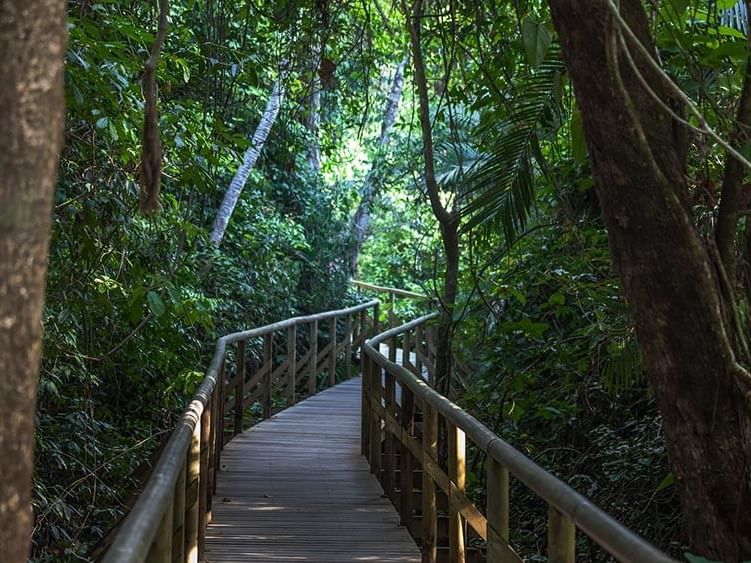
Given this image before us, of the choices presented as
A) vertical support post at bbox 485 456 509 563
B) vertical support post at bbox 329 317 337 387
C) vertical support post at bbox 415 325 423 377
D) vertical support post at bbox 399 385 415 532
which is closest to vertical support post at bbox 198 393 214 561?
vertical support post at bbox 399 385 415 532

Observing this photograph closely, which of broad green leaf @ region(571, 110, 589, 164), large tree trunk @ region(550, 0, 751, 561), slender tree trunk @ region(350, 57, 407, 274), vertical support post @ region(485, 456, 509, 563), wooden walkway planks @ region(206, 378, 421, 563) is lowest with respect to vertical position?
wooden walkway planks @ region(206, 378, 421, 563)

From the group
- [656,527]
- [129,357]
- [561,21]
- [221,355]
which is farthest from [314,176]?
[561,21]

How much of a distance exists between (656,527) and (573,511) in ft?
8.85

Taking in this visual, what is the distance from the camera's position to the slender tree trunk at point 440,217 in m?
5.60

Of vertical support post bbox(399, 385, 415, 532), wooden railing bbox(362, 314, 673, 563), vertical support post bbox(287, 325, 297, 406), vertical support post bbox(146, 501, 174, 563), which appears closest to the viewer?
wooden railing bbox(362, 314, 673, 563)

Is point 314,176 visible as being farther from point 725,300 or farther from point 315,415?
point 725,300

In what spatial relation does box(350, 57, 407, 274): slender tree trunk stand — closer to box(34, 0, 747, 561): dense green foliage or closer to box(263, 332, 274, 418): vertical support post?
box(34, 0, 747, 561): dense green foliage

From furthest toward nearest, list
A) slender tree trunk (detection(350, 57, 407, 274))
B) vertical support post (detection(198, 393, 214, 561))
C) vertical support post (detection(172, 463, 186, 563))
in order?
slender tree trunk (detection(350, 57, 407, 274)) < vertical support post (detection(198, 393, 214, 561)) < vertical support post (detection(172, 463, 186, 563))

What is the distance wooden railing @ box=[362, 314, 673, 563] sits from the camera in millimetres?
2410

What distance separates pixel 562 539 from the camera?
265 cm

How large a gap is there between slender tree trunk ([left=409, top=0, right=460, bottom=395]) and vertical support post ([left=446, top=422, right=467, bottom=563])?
1.60 metres

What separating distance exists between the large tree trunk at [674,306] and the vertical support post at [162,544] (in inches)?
48.9

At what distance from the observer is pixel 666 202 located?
2656 millimetres

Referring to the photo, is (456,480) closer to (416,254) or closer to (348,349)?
(416,254)
